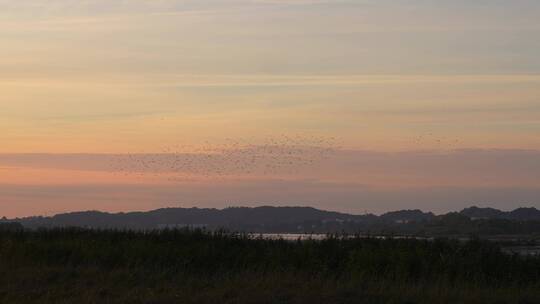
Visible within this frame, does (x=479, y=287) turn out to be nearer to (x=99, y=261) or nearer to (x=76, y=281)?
(x=76, y=281)

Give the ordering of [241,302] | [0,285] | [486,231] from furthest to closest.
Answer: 1. [486,231]
2. [0,285]
3. [241,302]

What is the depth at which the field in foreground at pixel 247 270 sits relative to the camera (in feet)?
68.2

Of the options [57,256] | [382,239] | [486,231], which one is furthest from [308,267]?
[486,231]

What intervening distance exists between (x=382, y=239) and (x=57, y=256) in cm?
1147

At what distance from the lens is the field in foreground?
20797 mm

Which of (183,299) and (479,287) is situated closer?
(183,299)

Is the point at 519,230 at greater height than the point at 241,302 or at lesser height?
greater

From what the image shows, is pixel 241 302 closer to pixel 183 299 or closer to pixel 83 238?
pixel 183 299

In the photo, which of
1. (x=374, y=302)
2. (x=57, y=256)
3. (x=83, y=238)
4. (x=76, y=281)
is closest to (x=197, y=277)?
(x=76, y=281)

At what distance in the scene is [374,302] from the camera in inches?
784

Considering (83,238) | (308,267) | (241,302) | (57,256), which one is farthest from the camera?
(83,238)

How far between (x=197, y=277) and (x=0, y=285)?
16.9ft

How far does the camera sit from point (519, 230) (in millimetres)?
70938

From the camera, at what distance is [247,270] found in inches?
1066
